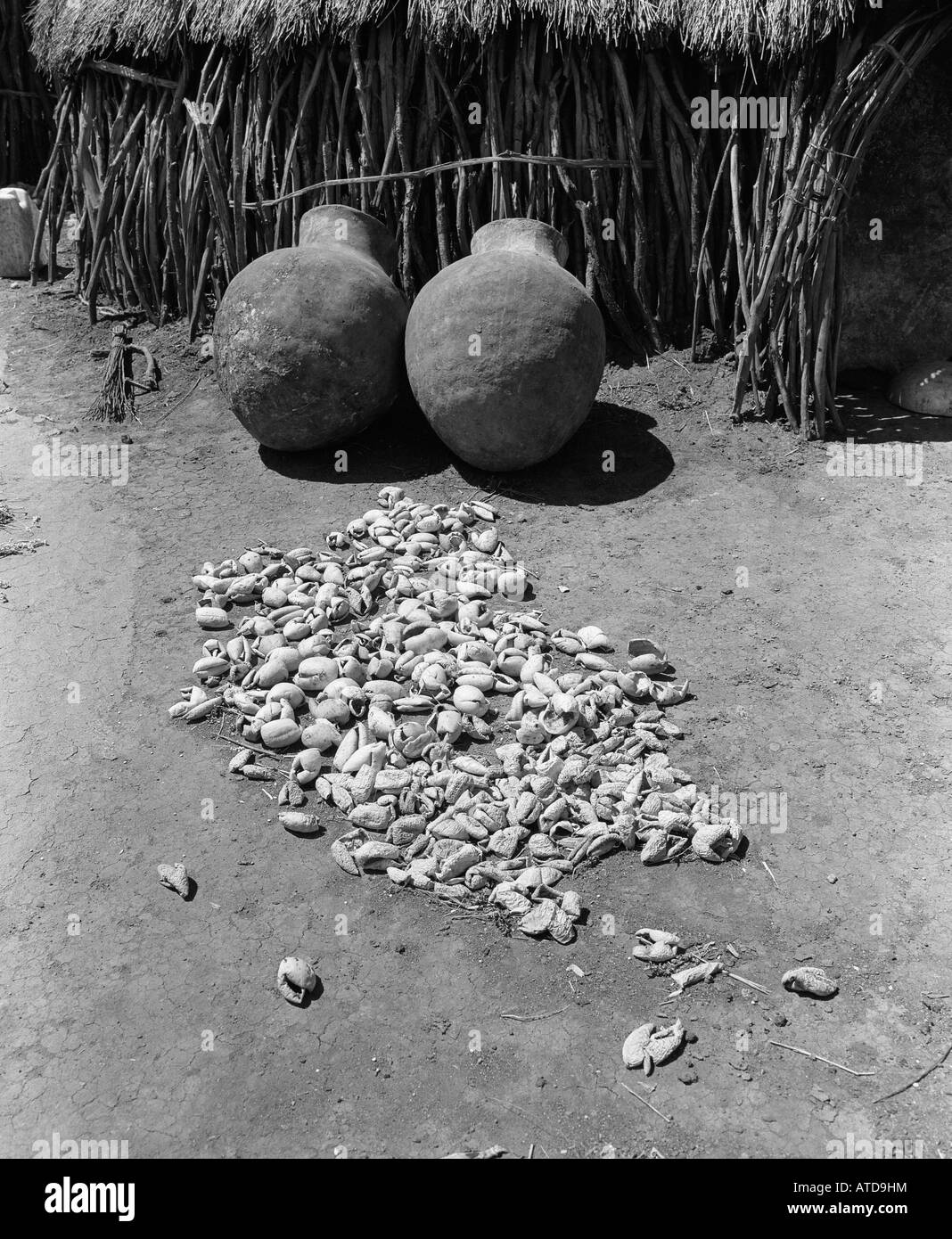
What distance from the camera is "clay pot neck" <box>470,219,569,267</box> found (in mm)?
6035

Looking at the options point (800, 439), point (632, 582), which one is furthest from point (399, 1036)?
point (800, 439)

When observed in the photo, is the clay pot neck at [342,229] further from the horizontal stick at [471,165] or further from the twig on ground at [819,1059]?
the twig on ground at [819,1059]

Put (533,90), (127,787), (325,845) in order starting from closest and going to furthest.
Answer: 1. (325,845)
2. (127,787)
3. (533,90)

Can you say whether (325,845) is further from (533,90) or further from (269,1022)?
(533,90)

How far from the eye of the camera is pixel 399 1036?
3.04m

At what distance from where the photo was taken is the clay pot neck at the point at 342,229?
6305 mm

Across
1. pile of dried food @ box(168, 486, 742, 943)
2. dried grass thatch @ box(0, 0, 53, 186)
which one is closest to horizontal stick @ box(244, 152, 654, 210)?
pile of dried food @ box(168, 486, 742, 943)

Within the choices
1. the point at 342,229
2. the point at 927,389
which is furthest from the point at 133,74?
the point at 927,389

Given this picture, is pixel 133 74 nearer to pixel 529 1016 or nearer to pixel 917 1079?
pixel 529 1016

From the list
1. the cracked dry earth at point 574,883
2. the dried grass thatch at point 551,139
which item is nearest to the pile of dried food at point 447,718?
the cracked dry earth at point 574,883

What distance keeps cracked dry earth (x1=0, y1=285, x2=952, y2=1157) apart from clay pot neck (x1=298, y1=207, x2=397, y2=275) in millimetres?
1445

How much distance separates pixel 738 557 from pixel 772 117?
97.7 inches

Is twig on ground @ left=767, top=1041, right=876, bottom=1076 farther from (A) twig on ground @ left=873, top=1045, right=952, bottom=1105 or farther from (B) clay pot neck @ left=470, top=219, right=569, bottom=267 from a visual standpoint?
(B) clay pot neck @ left=470, top=219, right=569, bottom=267

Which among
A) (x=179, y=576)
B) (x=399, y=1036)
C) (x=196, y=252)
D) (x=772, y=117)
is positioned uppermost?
(x=772, y=117)
